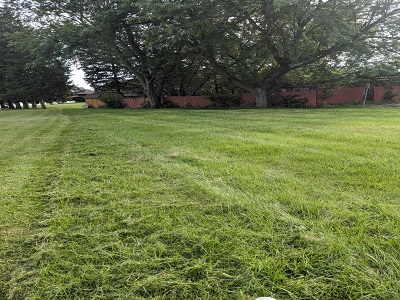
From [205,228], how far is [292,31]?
13451 millimetres

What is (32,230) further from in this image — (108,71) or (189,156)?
(108,71)

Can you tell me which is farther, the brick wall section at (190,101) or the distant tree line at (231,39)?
the brick wall section at (190,101)

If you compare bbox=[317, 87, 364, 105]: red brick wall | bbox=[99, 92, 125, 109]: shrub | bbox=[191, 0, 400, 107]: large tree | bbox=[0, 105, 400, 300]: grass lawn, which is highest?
bbox=[191, 0, 400, 107]: large tree

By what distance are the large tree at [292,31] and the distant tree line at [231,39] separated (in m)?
0.04

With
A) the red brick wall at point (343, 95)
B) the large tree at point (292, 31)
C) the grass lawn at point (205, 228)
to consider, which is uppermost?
the large tree at point (292, 31)

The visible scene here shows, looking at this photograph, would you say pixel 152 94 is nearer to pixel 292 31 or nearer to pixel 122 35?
pixel 122 35

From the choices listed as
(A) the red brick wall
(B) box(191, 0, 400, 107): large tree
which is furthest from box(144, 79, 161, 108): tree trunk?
(A) the red brick wall

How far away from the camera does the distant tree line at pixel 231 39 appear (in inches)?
447

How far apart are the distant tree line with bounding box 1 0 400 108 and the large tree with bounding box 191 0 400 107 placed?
0.04m

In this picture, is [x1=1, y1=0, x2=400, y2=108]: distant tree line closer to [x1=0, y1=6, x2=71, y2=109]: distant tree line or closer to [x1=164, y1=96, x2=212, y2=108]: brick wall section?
[x1=164, y1=96, x2=212, y2=108]: brick wall section

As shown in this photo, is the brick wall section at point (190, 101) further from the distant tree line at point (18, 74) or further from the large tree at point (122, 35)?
the distant tree line at point (18, 74)

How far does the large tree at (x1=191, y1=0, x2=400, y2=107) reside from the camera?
10.9m

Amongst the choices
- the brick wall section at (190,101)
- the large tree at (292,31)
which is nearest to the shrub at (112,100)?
the brick wall section at (190,101)

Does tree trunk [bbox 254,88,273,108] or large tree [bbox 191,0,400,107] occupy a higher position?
large tree [bbox 191,0,400,107]
